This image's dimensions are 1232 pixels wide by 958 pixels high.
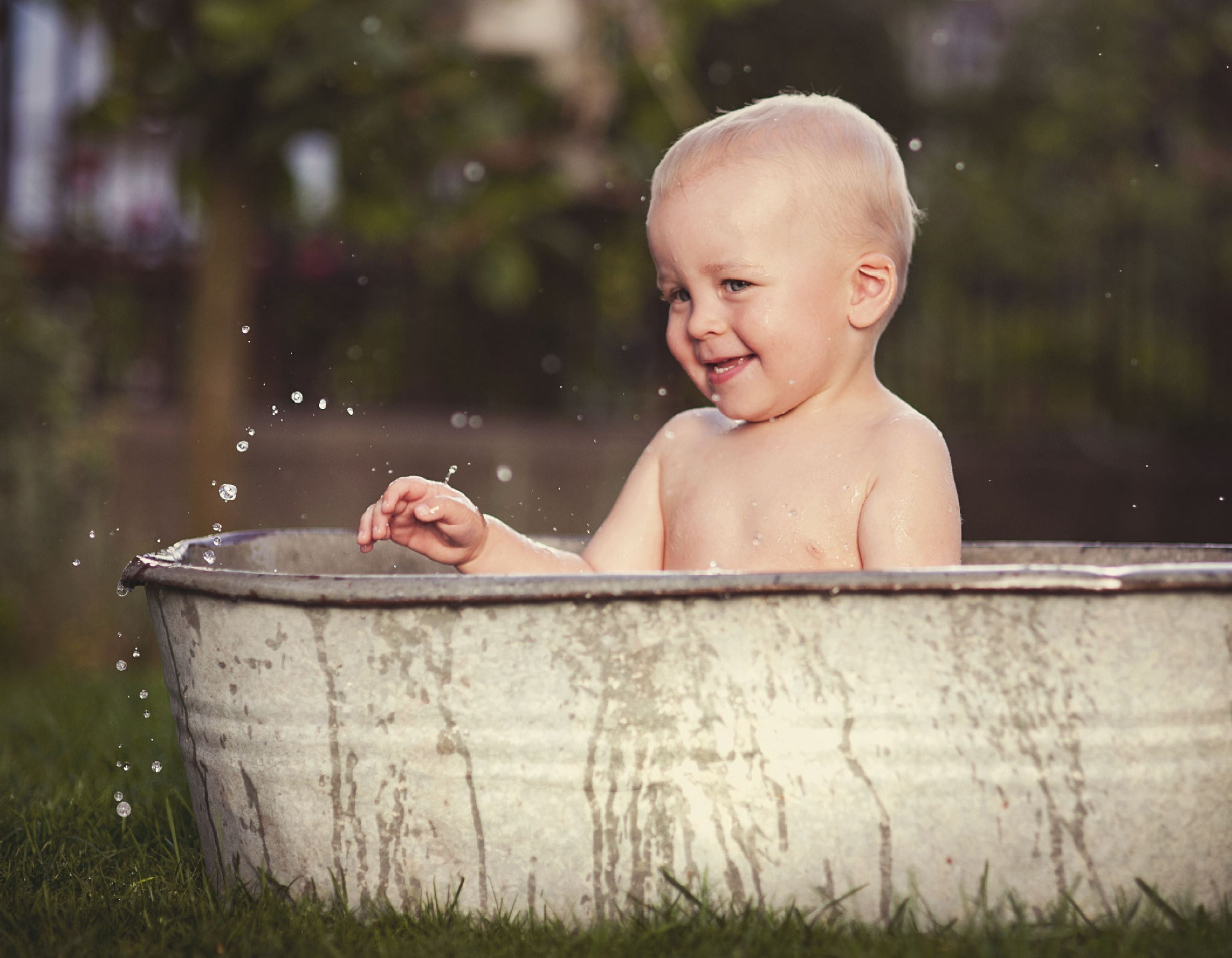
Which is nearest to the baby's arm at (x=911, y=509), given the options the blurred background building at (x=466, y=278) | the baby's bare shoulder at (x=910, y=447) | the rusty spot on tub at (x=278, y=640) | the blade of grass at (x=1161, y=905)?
the baby's bare shoulder at (x=910, y=447)

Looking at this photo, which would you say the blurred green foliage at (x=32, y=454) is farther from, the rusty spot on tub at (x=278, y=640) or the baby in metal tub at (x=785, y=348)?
the rusty spot on tub at (x=278, y=640)

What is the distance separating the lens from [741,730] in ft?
4.91

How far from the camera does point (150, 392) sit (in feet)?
20.5

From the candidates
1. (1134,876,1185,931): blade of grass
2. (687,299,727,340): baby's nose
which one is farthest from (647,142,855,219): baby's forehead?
(1134,876,1185,931): blade of grass

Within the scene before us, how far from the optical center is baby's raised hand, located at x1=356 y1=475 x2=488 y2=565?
1.78 metres

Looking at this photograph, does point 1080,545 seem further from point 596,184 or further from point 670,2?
point 596,184

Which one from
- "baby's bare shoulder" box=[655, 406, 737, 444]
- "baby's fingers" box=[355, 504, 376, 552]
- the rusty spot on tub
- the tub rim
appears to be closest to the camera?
the tub rim

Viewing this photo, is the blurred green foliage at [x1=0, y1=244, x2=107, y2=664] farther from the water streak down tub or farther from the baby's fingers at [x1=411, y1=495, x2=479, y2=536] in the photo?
the water streak down tub

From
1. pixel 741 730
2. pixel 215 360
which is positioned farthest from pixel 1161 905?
pixel 215 360

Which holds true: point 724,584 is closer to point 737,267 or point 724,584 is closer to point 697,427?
point 737,267

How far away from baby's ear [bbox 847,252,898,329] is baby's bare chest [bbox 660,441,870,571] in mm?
220

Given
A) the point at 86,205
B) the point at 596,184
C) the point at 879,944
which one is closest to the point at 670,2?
the point at 596,184

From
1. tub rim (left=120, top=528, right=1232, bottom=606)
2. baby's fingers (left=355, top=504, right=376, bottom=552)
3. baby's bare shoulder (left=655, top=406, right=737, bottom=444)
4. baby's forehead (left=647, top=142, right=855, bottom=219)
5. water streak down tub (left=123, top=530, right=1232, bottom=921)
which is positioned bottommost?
water streak down tub (left=123, top=530, right=1232, bottom=921)

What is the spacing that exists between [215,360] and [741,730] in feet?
9.65
